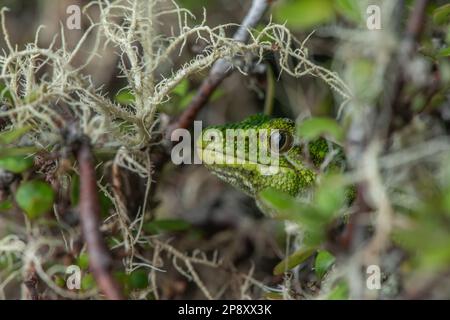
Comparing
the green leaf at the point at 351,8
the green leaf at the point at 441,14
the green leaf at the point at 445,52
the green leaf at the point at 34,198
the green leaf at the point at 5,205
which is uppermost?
the green leaf at the point at 441,14

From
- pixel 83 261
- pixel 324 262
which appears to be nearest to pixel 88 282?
pixel 83 261

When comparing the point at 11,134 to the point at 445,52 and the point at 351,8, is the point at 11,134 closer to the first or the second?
the point at 351,8

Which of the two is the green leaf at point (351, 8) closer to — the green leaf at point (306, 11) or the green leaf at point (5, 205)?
the green leaf at point (306, 11)

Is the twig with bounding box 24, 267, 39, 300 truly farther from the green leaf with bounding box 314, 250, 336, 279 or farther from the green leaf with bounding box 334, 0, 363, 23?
the green leaf with bounding box 334, 0, 363, 23

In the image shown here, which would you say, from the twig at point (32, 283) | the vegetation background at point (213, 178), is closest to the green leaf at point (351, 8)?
the vegetation background at point (213, 178)
